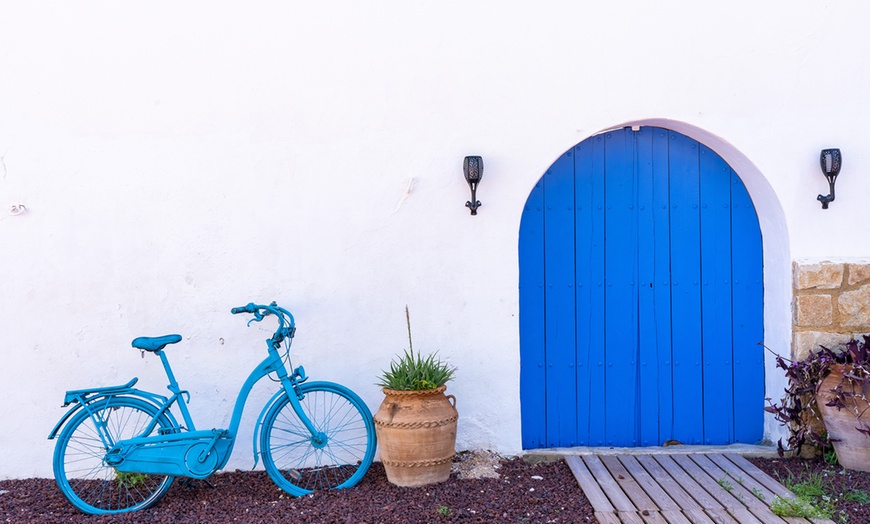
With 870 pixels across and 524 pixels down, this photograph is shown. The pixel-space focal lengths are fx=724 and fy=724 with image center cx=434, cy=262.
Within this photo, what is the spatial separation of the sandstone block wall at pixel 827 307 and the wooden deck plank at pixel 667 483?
1.03 m

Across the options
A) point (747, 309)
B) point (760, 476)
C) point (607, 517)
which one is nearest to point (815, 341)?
point (747, 309)

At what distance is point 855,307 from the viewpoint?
13.4ft

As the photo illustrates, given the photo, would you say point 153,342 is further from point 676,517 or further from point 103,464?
point 676,517

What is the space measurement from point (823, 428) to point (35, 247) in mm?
4527

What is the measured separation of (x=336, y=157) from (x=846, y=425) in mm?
3114

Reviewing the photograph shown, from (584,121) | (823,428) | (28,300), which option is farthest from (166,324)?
(823,428)

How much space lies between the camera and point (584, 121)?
4.11m

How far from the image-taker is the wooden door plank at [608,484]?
3429mm

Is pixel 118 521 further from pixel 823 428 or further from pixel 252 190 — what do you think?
pixel 823 428

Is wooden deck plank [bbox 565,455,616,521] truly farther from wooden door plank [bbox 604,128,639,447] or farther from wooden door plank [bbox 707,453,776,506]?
wooden door plank [bbox 707,453,776,506]

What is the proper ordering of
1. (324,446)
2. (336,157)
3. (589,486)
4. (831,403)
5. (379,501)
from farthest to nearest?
(336,157), (324,446), (831,403), (589,486), (379,501)

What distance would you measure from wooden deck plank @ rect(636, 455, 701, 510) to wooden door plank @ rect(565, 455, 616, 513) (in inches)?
12.9

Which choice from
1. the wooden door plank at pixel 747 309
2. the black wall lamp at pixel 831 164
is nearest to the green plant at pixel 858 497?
the wooden door plank at pixel 747 309

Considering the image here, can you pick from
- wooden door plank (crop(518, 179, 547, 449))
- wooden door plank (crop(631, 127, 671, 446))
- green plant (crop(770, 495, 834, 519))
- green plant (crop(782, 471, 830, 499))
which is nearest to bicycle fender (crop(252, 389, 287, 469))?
wooden door plank (crop(518, 179, 547, 449))
